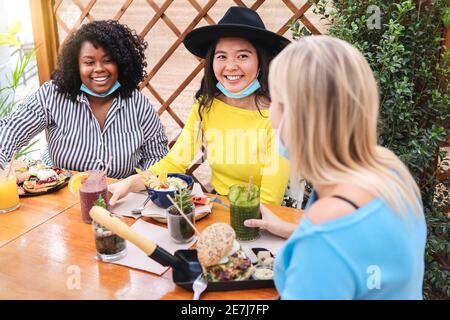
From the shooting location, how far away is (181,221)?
1.01m

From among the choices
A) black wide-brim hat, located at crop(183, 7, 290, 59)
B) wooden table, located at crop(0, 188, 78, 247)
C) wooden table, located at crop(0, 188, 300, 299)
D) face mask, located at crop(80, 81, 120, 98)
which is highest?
black wide-brim hat, located at crop(183, 7, 290, 59)

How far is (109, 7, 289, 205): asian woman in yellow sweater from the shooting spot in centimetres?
141

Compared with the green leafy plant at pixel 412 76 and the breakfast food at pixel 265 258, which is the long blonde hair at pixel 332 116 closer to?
the breakfast food at pixel 265 258

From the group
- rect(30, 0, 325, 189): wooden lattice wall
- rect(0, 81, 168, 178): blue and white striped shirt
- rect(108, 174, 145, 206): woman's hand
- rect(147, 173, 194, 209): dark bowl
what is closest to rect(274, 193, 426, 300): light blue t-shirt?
rect(147, 173, 194, 209): dark bowl

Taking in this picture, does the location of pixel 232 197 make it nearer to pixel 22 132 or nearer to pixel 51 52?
pixel 22 132

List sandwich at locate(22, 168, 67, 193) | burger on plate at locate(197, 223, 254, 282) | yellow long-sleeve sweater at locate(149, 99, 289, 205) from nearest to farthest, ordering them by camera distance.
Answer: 1. burger on plate at locate(197, 223, 254, 282)
2. sandwich at locate(22, 168, 67, 193)
3. yellow long-sleeve sweater at locate(149, 99, 289, 205)

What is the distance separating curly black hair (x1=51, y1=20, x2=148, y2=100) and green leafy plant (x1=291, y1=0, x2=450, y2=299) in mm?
665

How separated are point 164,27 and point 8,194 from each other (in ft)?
4.30

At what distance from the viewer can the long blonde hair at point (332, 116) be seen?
656 mm

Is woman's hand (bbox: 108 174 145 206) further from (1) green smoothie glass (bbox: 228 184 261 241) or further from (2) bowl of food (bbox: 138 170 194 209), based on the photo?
(1) green smoothie glass (bbox: 228 184 261 241)

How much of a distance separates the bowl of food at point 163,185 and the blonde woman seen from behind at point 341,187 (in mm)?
499

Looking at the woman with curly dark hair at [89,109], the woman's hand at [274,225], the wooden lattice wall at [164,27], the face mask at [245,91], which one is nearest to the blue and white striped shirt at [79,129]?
the woman with curly dark hair at [89,109]

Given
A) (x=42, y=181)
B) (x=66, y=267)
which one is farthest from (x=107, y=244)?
(x=42, y=181)
